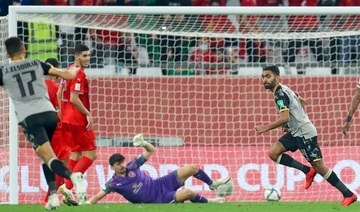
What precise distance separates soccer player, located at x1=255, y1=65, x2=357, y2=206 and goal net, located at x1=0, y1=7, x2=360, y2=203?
2.75 m

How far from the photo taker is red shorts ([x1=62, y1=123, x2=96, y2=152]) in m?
13.8

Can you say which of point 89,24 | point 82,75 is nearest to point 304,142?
point 82,75

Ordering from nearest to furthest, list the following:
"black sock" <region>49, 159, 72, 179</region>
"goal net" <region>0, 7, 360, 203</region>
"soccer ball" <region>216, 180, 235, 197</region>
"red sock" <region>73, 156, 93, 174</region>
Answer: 1. "black sock" <region>49, 159, 72, 179</region>
2. "red sock" <region>73, 156, 93, 174</region>
3. "soccer ball" <region>216, 180, 235, 197</region>
4. "goal net" <region>0, 7, 360, 203</region>

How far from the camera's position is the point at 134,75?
55.6ft

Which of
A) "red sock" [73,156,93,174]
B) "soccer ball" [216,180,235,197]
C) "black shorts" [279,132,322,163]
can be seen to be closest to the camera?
"black shorts" [279,132,322,163]

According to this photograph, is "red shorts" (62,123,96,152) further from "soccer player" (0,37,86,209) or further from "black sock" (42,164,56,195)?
"soccer player" (0,37,86,209)

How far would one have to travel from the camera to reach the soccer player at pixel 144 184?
1427 cm

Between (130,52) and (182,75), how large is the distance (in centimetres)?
91

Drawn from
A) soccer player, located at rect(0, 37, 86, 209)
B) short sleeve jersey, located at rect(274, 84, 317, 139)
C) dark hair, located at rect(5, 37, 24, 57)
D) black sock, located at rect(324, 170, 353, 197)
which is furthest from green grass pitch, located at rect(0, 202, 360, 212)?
dark hair, located at rect(5, 37, 24, 57)

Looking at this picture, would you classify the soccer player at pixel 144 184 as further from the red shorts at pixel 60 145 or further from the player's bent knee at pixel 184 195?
the red shorts at pixel 60 145

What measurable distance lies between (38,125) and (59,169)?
500 millimetres

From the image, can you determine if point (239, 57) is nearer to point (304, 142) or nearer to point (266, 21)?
point (266, 21)

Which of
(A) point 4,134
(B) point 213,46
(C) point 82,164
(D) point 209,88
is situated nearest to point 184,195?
(C) point 82,164

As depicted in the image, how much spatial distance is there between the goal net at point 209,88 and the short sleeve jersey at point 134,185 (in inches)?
66.9
